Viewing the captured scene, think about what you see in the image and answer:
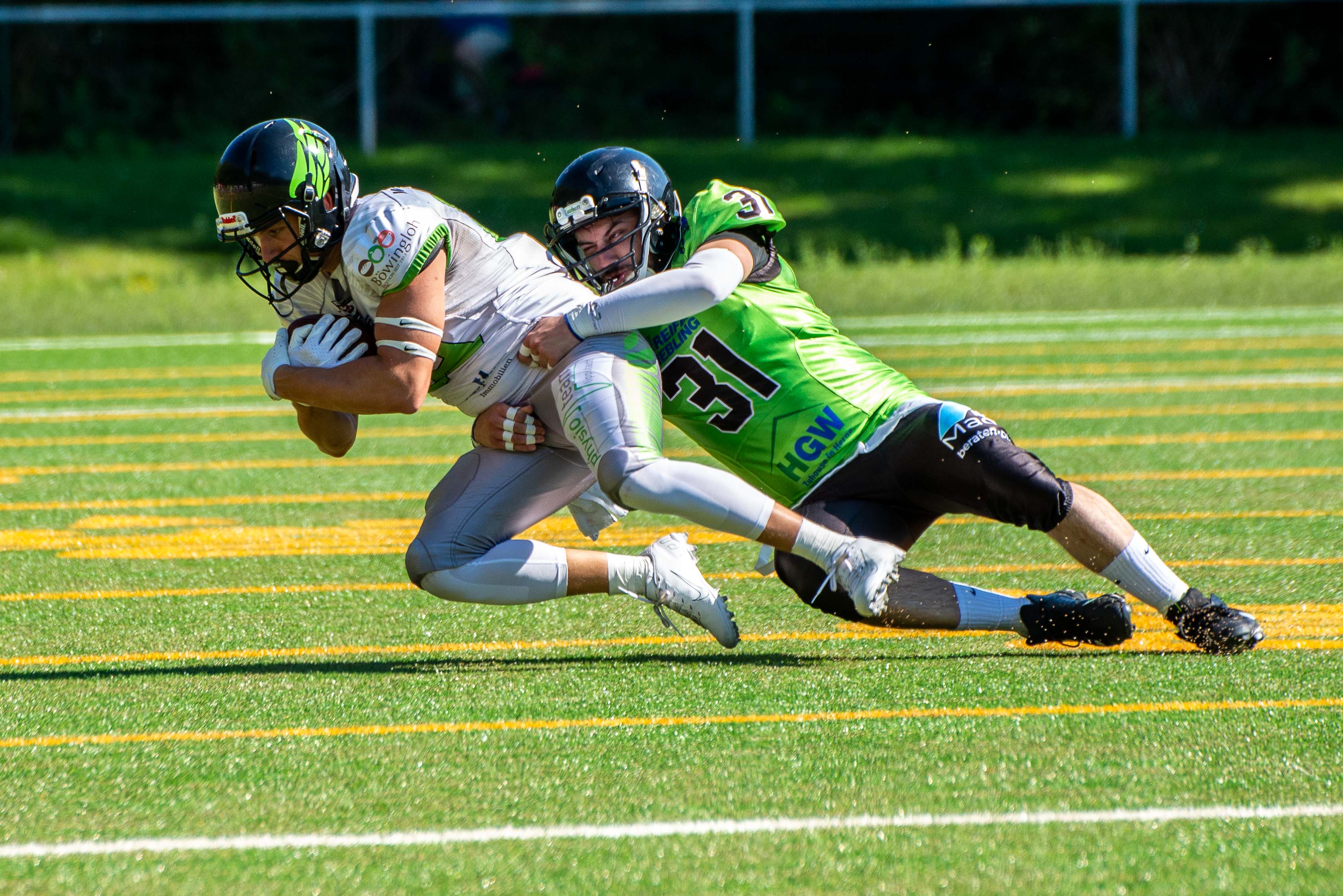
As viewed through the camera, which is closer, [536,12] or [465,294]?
[465,294]

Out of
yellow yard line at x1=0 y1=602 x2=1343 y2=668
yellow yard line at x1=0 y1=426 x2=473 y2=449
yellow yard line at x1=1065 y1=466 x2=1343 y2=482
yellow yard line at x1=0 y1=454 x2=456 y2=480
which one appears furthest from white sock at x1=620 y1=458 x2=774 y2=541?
yellow yard line at x1=0 y1=426 x2=473 y2=449

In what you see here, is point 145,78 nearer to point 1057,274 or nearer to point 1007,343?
point 1057,274

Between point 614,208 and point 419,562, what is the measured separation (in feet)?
3.36

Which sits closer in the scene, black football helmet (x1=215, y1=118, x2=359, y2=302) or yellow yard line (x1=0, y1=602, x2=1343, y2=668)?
black football helmet (x1=215, y1=118, x2=359, y2=302)

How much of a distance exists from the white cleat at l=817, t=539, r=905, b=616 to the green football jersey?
0.38m

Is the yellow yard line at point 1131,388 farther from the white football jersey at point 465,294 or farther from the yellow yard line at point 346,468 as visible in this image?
the white football jersey at point 465,294

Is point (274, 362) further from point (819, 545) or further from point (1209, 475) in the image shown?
point (1209, 475)

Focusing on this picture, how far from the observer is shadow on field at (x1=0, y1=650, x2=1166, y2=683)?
428 cm

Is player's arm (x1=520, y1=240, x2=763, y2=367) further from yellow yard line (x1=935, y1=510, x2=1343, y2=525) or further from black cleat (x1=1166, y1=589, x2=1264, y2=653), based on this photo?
yellow yard line (x1=935, y1=510, x2=1343, y2=525)

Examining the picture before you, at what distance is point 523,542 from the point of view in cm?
435

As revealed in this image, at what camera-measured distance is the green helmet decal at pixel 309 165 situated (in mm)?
4070

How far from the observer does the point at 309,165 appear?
4109 millimetres

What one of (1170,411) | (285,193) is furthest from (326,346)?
(1170,411)

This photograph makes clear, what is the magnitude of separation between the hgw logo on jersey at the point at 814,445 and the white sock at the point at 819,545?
0.34 metres
